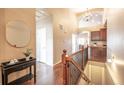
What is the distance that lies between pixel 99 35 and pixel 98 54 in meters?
0.48

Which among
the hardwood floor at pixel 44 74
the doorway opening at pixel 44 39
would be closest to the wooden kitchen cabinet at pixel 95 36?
the doorway opening at pixel 44 39

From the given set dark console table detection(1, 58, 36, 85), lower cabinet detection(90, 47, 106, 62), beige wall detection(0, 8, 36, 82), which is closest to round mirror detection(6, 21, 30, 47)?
beige wall detection(0, 8, 36, 82)

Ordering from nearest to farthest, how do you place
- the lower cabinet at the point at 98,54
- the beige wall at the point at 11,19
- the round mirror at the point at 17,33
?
the beige wall at the point at 11,19
the round mirror at the point at 17,33
the lower cabinet at the point at 98,54

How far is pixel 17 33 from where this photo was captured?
202 cm

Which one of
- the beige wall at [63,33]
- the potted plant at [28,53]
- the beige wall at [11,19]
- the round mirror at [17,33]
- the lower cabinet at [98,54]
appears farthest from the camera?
the lower cabinet at [98,54]

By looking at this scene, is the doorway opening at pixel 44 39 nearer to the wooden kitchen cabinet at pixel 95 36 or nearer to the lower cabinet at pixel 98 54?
the wooden kitchen cabinet at pixel 95 36

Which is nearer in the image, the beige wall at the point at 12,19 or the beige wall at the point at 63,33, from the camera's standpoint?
the beige wall at the point at 12,19

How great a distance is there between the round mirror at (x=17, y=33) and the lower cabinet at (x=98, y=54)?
1425mm

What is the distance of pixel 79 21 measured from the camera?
2514 mm

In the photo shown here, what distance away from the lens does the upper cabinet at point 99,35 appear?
2.47m

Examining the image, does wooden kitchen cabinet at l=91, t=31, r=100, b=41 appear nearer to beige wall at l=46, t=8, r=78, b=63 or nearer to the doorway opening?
beige wall at l=46, t=8, r=78, b=63

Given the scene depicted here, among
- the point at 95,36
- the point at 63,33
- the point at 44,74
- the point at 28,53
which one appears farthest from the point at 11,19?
the point at 95,36

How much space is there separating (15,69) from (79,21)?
151cm
